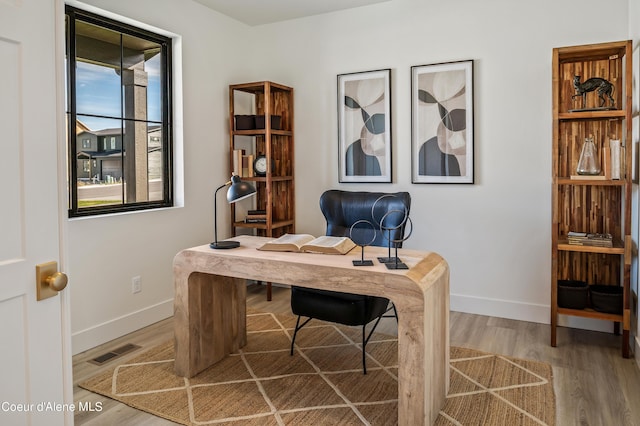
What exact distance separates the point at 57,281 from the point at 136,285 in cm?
231

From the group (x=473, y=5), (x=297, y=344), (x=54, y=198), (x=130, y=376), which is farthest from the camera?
(x=473, y=5)

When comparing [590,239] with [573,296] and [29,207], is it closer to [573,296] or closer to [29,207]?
[573,296]

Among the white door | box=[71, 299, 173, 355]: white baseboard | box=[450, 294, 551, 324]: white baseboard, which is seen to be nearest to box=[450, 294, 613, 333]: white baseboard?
box=[450, 294, 551, 324]: white baseboard

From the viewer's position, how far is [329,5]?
160 inches

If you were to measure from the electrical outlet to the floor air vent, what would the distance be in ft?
1.42

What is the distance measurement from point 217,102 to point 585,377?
11.2 feet

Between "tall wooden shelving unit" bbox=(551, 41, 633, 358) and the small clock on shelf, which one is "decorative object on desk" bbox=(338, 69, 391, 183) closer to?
the small clock on shelf

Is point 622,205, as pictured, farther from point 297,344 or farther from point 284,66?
point 284,66

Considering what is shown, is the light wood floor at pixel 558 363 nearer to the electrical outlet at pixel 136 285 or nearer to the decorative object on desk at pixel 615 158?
the electrical outlet at pixel 136 285

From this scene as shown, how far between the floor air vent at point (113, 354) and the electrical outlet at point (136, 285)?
1.42 feet

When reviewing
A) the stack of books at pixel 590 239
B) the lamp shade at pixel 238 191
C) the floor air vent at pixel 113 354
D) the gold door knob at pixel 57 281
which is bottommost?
the floor air vent at pixel 113 354

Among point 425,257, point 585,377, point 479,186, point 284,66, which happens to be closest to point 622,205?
point 479,186

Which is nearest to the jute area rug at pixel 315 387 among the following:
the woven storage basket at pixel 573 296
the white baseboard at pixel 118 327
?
the white baseboard at pixel 118 327

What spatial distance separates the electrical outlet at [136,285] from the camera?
3.48 metres
